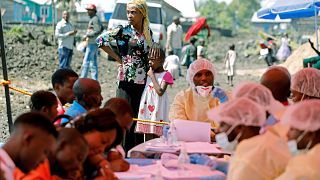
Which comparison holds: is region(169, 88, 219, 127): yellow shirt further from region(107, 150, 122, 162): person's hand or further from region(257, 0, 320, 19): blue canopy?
region(257, 0, 320, 19): blue canopy

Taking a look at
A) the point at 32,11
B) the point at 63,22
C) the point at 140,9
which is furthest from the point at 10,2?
the point at 140,9

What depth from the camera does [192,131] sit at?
7.26 meters

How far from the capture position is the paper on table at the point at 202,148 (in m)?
6.55

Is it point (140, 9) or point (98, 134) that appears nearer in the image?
point (98, 134)

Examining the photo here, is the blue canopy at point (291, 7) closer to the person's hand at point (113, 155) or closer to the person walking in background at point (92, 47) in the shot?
the person walking in background at point (92, 47)

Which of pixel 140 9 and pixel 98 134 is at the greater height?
pixel 140 9

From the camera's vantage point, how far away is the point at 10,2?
207ft

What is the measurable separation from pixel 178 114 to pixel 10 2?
5675cm

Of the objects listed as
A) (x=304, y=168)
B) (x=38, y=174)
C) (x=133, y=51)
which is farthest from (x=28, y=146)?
(x=133, y=51)

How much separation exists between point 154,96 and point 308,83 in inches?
93.0

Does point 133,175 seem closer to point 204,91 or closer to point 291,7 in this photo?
point 204,91

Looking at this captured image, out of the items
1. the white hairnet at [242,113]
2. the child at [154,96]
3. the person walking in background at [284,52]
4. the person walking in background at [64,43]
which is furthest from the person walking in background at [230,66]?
the white hairnet at [242,113]

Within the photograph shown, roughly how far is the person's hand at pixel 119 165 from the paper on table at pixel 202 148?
1.02m

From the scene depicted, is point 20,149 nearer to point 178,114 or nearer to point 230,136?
point 230,136
